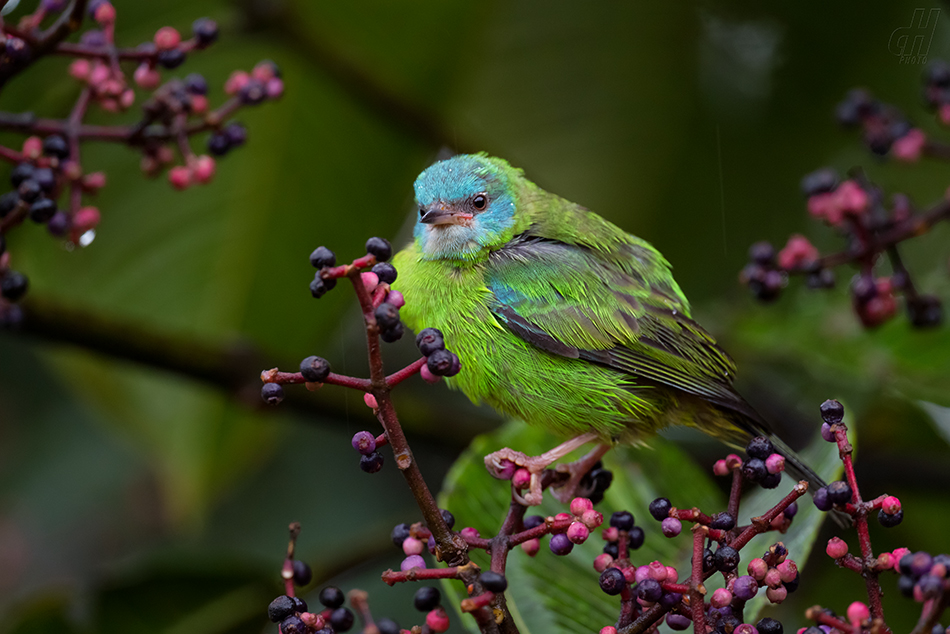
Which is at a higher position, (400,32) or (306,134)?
(400,32)

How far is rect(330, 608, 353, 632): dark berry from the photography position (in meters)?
1.70

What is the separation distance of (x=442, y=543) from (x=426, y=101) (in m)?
2.75

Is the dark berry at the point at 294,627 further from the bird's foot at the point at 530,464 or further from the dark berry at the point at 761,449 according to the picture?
the dark berry at the point at 761,449

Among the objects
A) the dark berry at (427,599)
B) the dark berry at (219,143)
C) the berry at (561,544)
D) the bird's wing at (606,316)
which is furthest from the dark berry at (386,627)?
the dark berry at (219,143)

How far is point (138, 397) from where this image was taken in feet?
12.3

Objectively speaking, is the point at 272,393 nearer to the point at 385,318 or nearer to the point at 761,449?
the point at 385,318

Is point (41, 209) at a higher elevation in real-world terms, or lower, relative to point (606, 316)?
higher

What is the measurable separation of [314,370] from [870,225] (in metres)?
1.63

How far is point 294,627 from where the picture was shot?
1.56 meters

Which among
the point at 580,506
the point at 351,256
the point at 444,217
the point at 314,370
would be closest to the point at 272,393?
the point at 314,370

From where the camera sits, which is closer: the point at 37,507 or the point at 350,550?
the point at 350,550

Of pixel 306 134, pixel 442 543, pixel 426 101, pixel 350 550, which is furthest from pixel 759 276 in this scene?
pixel 306 134

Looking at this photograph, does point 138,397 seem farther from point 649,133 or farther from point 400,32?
point 649,133

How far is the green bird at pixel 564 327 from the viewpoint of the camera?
2.44 meters
